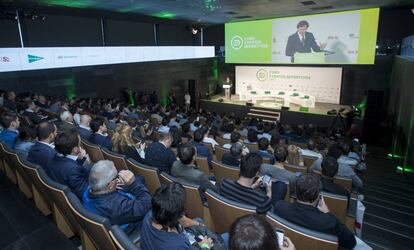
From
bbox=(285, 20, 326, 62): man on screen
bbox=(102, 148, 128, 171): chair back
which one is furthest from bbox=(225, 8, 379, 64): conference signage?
bbox=(102, 148, 128, 171): chair back

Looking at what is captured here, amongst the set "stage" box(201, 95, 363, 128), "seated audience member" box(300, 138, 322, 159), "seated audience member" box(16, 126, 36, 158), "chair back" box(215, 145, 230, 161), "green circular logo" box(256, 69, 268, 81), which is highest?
"green circular logo" box(256, 69, 268, 81)

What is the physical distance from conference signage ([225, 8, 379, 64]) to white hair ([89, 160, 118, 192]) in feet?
36.6

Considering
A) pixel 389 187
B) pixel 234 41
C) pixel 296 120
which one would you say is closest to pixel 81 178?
pixel 389 187

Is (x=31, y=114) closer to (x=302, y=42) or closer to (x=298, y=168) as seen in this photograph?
(x=298, y=168)

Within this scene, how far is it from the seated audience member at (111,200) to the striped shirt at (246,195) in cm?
76

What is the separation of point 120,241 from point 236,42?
13.5m

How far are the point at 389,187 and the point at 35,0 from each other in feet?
32.4

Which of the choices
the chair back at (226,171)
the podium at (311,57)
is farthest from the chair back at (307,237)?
the podium at (311,57)

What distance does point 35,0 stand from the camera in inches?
301

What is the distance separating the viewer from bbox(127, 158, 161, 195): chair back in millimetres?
2922

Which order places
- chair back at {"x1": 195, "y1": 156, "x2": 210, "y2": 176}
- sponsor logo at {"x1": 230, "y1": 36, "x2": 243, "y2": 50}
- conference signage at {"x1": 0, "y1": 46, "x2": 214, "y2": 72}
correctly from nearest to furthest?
chair back at {"x1": 195, "y1": 156, "x2": 210, "y2": 176} → conference signage at {"x1": 0, "y1": 46, "x2": 214, "y2": 72} → sponsor logo at {"x1": 230, "y1": 36, "x2": 243, "y2": 50}

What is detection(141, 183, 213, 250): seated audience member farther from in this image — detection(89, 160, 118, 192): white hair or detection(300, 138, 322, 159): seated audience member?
detection(300, 138, 322, 159): seated audience member

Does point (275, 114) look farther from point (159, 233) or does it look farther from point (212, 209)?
point (159, 233)

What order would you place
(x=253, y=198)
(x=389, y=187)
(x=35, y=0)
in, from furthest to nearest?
(x=35, y=0) → (x=389, y=187) → (x=253, y=198)
